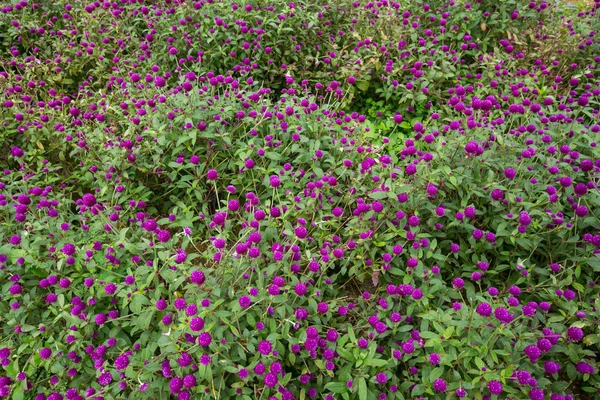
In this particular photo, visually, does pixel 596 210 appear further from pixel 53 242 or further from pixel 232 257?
pixel 53 242

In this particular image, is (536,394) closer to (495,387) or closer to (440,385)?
(495,387)

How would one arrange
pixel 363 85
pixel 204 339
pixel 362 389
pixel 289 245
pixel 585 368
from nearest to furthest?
pixel 204 339 → pixel 362 389 → pixel 585 368 → pixel 289 245 → pixel 363 85

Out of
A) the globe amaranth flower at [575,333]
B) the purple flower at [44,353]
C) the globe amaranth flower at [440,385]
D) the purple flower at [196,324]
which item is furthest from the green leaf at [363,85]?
the purple flower at [44,353]

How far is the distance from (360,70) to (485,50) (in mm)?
1614

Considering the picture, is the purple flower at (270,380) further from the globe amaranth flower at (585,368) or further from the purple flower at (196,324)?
the globe amaranth flower at (585,368)

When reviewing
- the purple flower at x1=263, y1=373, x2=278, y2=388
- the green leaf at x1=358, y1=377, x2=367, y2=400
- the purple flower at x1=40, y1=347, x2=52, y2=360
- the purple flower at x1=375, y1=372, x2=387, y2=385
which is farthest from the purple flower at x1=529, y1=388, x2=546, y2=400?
the purple flower at x1=40, y1=347, x2=52, y2=360

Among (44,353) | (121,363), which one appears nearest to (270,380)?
(121,363)

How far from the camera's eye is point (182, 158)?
10.2ft

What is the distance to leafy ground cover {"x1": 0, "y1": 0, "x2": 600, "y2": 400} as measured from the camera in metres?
2.12

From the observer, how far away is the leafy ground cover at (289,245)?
2121 mm

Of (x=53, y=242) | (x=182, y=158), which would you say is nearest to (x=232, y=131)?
(x=182, y=158)

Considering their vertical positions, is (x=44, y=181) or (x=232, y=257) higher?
(x=232, y=257)

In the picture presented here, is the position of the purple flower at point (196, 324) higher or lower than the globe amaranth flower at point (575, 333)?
lower

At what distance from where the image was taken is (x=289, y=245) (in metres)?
2.50
